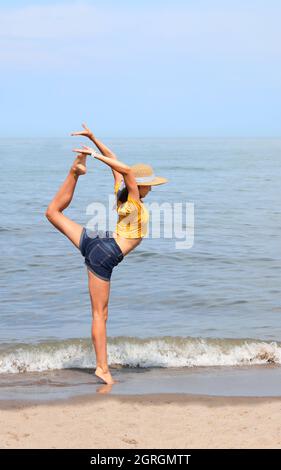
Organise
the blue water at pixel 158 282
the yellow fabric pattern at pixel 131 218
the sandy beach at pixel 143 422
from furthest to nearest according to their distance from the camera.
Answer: the blue water at pixel 158 282 → the yellow fabric pattern at pixel 131 218 → the sandy beach at pixel 143 422

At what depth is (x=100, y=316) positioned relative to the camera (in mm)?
6879

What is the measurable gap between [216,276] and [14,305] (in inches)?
128

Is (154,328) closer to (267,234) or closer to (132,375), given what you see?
(132,375)

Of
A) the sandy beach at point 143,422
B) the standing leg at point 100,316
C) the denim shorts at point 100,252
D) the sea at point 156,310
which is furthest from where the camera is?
the sea at point 156,310

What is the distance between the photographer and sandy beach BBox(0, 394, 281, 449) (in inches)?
206

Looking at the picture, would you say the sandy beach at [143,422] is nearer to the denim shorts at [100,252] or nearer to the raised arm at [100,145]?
the denim shorts at [100,252]

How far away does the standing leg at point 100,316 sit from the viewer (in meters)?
6.81

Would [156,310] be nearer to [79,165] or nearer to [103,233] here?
[103,233]

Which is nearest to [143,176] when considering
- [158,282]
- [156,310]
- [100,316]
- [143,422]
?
[100,316]

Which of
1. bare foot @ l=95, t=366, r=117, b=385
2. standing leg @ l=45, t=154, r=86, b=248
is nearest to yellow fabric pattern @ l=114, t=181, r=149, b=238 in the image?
standing leg @ l=45, t=154, r=86, b=248

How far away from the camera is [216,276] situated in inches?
472

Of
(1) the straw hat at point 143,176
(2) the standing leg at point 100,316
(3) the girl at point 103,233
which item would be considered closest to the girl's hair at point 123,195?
(3) the girl at point 103,233

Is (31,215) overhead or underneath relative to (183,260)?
overhead
